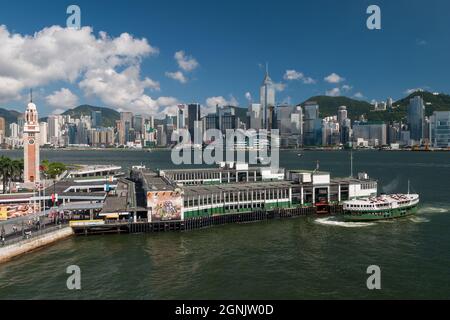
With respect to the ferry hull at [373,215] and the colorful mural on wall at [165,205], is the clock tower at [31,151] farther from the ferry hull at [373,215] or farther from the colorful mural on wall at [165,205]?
the ferry hull at [373,215]

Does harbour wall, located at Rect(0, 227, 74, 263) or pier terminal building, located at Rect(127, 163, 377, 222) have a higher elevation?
pier terminal building, located at Rect(127, 163, 377, 222)

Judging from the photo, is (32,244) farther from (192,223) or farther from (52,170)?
(52,170)

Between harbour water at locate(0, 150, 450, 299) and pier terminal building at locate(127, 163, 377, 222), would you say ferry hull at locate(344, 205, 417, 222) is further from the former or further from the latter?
pier terminal building at locate(127, 163, 377, 222)

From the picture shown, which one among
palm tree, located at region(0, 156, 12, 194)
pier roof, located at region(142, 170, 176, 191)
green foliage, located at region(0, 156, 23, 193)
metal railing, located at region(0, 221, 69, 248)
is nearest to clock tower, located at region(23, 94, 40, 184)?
green foliage, located at region(0, 156, 23, 193)

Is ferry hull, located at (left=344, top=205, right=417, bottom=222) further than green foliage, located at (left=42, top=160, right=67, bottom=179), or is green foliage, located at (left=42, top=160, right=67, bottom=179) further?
green foliage, located at (left=42, top=160, right=67, bottom=179)

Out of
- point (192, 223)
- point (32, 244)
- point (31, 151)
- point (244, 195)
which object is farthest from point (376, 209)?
point (31, 151)
